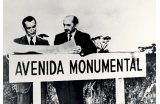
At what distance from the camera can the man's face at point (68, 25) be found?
150 centimetres

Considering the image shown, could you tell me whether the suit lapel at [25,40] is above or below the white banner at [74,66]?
above

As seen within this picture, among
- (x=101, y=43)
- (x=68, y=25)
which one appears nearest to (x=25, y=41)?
(x=68, y=25)

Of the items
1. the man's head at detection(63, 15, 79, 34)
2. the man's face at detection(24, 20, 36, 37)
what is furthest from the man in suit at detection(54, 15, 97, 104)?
the man's face at detection(24, 20, 36, 37)

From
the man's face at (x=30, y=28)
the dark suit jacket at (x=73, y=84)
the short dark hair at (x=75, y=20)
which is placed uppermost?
the short dark hair at (x=75, y=20)

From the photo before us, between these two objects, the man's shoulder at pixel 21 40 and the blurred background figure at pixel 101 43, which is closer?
the man's shoulder at pixel 21 40

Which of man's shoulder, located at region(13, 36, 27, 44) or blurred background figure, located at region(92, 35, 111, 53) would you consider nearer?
man's shoulder, located at region(13, 36, 27, 44)

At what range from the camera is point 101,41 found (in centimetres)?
154

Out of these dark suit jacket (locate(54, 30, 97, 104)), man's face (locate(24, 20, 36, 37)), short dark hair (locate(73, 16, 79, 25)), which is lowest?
dark suit jacket (locate(54, 30, 97, 104))

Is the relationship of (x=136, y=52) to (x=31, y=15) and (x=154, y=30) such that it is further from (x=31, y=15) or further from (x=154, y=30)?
(x=31, y=15)

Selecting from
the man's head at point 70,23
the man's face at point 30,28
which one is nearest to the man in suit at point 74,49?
the man's head at point 70,23

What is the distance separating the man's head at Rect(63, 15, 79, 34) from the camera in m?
1.50

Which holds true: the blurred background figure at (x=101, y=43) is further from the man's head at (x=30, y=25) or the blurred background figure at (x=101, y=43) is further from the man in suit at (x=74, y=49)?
the man's head at (x=30, y=25)

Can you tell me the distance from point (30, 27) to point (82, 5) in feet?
1.01

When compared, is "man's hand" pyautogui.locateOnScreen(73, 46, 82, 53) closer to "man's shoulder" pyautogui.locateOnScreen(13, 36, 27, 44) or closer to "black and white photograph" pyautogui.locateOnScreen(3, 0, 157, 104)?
"black and white photograph" pyautogui.locateOnScreen(3, 0, 157, 104)
